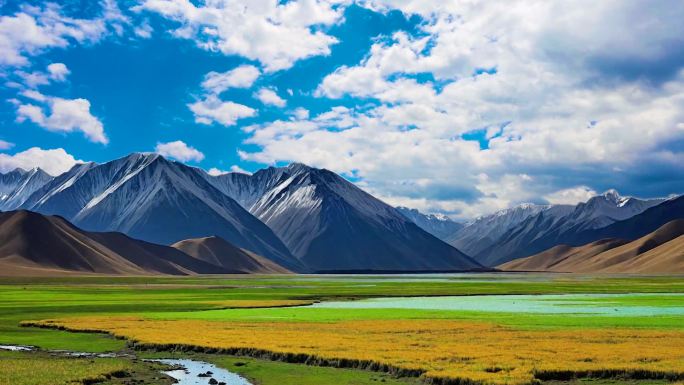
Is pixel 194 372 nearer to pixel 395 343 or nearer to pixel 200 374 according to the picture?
pixel 200 374

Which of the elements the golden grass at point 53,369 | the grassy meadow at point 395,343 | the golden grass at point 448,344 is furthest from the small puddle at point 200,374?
the golden grass at point 448,344

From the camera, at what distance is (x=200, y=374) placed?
1567 inches

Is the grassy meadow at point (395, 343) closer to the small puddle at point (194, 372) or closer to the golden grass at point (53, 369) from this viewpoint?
the golden grass at point (53, 369)

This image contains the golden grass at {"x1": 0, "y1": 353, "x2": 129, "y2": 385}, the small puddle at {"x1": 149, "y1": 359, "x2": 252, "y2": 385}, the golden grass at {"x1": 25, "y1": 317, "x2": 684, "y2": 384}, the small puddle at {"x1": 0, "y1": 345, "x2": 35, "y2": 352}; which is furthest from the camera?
the small puddle at {"x1": 0, "y1": 345, "x2": 35, "y2": 352}

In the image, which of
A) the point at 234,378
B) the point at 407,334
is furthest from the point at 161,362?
the point at 407,334

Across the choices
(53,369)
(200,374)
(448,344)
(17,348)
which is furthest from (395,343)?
(17,348)

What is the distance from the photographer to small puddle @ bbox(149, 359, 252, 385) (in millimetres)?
37719

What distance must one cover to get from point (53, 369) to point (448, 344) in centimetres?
2677

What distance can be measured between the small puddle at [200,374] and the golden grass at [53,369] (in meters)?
3.36

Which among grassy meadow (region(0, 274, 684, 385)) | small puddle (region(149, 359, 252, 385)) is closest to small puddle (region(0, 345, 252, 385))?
small puddle (region(149, 359, 252, 385))

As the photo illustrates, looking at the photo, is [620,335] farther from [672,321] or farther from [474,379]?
[474,379]

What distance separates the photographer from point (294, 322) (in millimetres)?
68375

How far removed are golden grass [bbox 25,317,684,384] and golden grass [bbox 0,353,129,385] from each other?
339 inches

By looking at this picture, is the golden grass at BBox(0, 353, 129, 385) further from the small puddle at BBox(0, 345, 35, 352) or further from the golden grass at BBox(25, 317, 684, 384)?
the golden grass at BBox(25, 317, 684, 384)
